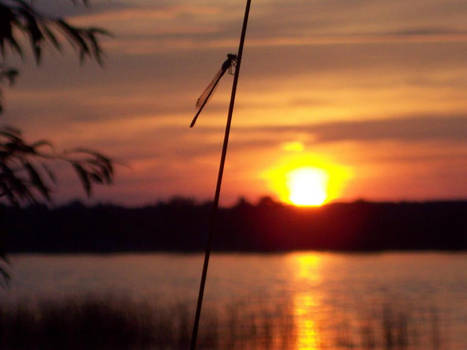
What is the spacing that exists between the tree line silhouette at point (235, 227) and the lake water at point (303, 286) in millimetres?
4470

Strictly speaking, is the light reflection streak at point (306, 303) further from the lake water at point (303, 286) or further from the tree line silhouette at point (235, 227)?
the tree line silhouette at point (235, 227)

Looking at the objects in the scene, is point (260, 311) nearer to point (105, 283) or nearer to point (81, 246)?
point (105, 283)

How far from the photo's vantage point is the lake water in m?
17.8

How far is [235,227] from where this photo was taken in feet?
159

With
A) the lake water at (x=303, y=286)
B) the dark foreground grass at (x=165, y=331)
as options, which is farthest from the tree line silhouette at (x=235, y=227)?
the dark foreground grass at (x=165, y=331)

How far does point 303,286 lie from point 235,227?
21.1 m

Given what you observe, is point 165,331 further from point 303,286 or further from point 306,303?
point 303,286

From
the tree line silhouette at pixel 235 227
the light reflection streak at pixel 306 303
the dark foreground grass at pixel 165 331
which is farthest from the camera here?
the tree line silhouette at pixel 235 227

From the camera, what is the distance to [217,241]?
46906 mm

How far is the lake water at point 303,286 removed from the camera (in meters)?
17.8

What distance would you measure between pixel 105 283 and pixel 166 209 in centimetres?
2137

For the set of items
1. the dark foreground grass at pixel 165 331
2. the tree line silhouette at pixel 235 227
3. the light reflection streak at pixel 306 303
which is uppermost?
the tree line silhouette at pixel 235 227

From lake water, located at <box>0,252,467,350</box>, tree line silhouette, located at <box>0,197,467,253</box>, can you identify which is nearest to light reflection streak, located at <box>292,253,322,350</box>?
lake water, located at <box>0,252,467,350</box>

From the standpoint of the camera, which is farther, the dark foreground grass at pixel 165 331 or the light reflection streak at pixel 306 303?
the light reflection streak at pixel 306 303
